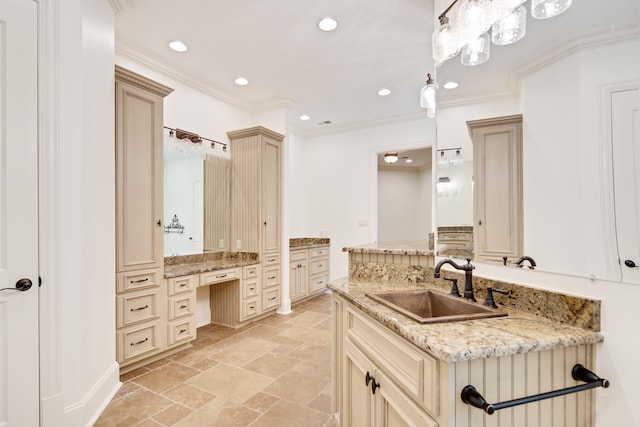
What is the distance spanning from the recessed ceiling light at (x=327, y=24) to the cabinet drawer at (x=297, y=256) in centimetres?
287

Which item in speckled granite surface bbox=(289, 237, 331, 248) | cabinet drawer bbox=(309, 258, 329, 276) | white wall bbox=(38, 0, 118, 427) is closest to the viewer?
white wall bbox=(38, 0, 118, 427)

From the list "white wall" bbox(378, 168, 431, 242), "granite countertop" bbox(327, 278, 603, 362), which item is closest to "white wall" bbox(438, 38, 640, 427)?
"granite countertop" bbox(327, 278, 603, 362)

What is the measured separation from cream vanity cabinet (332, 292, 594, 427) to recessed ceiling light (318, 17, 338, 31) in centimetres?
249

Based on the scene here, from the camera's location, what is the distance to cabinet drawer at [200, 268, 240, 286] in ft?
10.3

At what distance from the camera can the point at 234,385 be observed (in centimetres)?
232

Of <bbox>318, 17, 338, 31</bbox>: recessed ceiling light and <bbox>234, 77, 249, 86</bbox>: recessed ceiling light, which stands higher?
<bbox>318, 17, 338, 31</bbox>: recessed ceiling light

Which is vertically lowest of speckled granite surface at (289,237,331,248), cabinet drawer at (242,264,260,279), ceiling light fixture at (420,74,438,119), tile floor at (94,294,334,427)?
tile floor at (94,294,334,427)

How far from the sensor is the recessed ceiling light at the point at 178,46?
112 inches

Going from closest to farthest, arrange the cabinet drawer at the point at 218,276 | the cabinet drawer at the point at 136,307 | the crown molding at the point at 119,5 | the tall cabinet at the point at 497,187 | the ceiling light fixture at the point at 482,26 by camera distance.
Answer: the ceiling light fixture at the point at 482,26
the tall cabinet at the point at 497,187
the crown molding at the point at 119,5
the cabinet drawer at the point at 136,307
the cabinet drawer at the point at 218,276

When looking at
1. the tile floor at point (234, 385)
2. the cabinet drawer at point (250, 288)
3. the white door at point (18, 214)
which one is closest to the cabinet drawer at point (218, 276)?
the cabinet drawer at point (250, 288)

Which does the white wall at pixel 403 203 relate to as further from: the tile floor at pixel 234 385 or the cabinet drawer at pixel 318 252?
the tile floor at pixel 234 385

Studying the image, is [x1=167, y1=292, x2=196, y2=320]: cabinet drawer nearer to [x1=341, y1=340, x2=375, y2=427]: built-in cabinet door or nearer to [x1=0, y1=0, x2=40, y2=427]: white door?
[x1=0, y1=0, x2=40, y2=427]: white door

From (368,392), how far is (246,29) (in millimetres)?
2917

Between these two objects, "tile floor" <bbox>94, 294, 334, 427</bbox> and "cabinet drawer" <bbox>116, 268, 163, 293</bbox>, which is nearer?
"tile floor" <bbox>94, 294, 334, 427</bbox>
